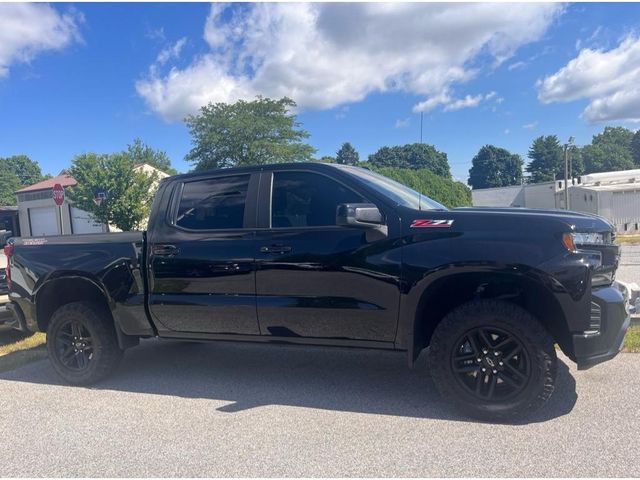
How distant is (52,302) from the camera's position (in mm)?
5211

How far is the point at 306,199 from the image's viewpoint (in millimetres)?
4145

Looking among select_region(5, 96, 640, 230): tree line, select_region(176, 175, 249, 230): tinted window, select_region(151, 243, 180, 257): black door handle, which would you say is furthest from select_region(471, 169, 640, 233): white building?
select_region(151, 243, 180, 257): black door handle

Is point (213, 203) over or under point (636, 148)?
under

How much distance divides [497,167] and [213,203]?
118462mm

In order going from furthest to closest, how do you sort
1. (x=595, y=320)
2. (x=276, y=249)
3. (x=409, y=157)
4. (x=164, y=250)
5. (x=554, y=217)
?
(x=409, y=157) → (x=164, y=250) → (x=276, y=249) → (x=554, y=217) → (x=595, y=320)

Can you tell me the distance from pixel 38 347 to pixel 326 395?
14.5 feet

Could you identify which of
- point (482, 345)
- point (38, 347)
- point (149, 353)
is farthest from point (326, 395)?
point (38, 347)

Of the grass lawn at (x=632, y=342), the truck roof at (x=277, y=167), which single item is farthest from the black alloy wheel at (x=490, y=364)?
the grass lawn at (x=632, y=342)

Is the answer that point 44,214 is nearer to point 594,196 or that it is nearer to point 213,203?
point 213,203

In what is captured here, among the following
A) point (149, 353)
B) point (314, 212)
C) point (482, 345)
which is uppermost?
point (314, 212)

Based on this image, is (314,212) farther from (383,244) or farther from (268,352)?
(268,352)

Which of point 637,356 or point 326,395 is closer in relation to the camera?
point 326,395

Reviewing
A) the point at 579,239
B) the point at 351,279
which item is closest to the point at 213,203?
the point at 351,279

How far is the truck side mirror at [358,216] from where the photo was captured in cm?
356
